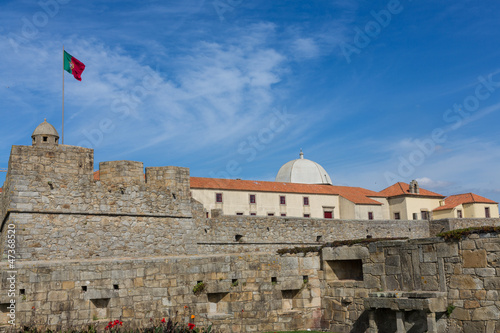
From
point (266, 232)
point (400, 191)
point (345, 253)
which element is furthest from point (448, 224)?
point (345, 253)

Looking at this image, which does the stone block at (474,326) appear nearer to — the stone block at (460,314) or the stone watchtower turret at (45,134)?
the stone block at (460,314)

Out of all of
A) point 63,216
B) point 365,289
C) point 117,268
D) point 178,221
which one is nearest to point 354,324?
point 365,289

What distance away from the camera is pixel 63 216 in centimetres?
1647

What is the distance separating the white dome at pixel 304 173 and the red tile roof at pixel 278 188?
5.57 metres

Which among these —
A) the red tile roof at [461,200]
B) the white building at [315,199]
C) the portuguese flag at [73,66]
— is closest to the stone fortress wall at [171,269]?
the portuguese flag at [73,66]

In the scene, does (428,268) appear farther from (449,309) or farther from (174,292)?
(174,292)

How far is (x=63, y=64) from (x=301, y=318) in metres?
13.9

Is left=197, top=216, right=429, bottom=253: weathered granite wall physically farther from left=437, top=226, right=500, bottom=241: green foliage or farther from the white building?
the white building

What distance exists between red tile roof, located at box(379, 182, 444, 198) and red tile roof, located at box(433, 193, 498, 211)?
127 centimetres

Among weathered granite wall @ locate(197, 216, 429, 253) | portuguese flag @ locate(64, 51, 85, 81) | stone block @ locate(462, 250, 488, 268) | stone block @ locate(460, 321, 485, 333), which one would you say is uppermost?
portuguese flag @ locate(64, 51, 85, 81)

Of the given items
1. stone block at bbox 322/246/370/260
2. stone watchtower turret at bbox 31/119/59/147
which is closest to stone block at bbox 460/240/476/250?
stone block at bbox 322/246/370/260

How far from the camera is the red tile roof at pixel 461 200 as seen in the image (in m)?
53.0

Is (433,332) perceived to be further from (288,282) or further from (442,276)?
(288,282)

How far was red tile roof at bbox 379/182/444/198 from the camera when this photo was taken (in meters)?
51.8
